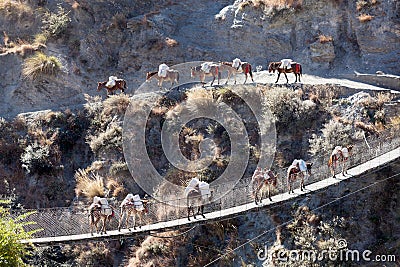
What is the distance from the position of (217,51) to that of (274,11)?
3.29 m

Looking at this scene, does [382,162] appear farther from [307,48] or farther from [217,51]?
[217,51]

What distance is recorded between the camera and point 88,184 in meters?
34.9

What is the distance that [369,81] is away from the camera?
3669 cm

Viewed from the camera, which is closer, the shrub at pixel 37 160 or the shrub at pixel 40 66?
the shrub at pixel 37 160

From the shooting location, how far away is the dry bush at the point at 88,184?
114ft

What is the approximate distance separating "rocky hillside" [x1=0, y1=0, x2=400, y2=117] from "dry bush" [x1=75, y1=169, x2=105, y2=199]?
16.7 feet

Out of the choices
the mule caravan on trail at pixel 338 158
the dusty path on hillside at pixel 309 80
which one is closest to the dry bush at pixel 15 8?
the dusty path on hillside at pixel 309 80

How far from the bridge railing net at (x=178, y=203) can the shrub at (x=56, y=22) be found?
12700 mm

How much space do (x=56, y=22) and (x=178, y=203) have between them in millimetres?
15074

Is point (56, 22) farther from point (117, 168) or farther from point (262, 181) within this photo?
point (262, 181)

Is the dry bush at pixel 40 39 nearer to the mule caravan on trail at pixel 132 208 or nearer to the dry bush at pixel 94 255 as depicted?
the dry bush at pixel 94 255

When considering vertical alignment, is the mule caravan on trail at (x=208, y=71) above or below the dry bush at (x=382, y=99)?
above

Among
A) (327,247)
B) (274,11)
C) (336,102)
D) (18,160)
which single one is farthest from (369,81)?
(18,160)

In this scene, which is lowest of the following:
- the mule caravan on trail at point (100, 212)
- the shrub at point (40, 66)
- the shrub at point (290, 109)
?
the mule caravan on trail at point (100, 212)
